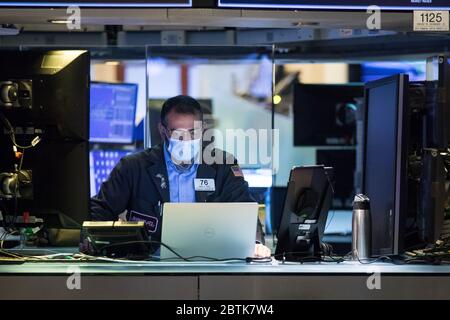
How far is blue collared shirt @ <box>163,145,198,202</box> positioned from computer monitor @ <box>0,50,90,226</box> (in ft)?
2.97

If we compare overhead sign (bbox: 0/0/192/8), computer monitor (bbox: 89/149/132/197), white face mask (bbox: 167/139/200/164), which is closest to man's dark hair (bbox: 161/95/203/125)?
white face mask (bbox: 167/139/200/164)

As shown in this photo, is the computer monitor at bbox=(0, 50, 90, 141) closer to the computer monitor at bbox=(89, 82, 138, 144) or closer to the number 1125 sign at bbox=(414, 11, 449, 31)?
the number 1125 sign at bbox=(414, 11, 449, 31)

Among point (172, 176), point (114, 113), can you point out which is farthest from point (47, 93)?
A: point (114, 113)

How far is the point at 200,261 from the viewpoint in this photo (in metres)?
2.26

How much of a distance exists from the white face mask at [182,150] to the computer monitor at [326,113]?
1542 mm

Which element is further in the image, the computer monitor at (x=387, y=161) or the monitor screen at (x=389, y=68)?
the monitor screen at (x=389, y=68)

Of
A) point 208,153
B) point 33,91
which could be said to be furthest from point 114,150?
point 33,91

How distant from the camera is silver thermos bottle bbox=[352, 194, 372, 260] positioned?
2395mm

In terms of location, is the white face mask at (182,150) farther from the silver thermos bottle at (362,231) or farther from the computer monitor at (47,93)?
the silver thermos bottle at (362,231)

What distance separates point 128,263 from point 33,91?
75cm

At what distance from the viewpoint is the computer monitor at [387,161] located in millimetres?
2344

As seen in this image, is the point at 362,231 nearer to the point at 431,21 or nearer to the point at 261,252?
the point at 261,252

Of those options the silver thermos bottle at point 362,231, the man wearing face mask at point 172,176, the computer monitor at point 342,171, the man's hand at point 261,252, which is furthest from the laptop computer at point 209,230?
the computer monitor at point 342,171
